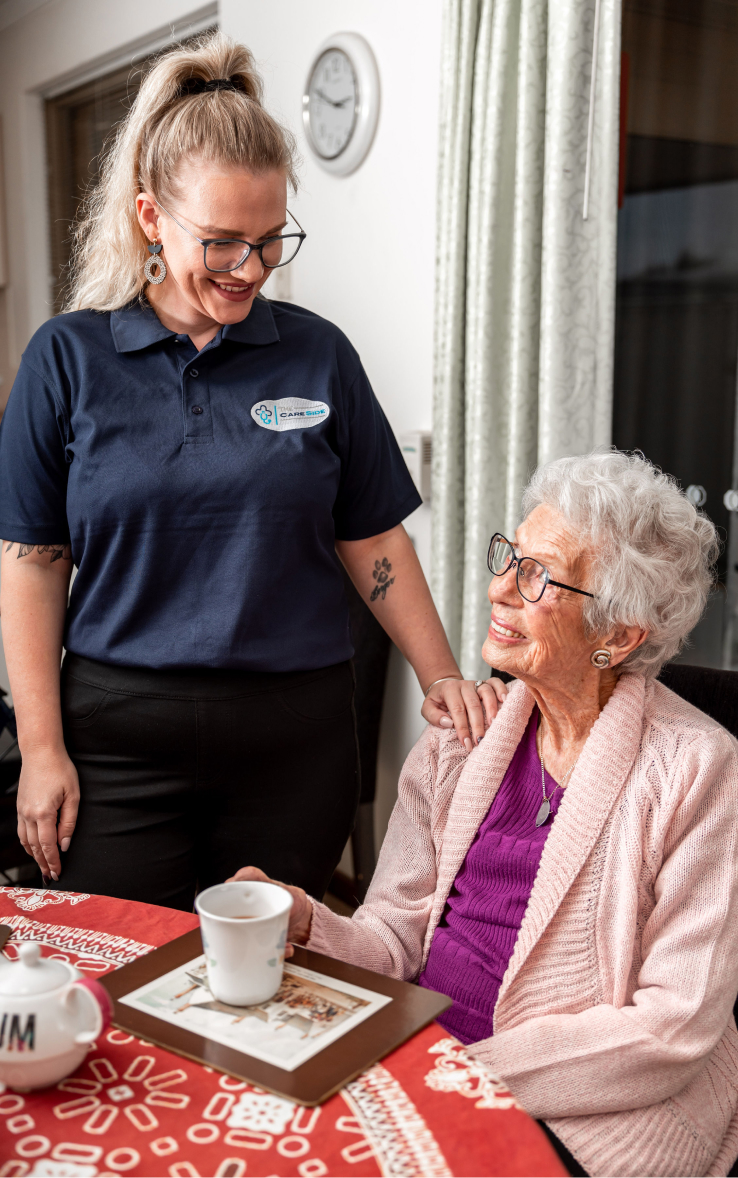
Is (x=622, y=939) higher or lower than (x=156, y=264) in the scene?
lower

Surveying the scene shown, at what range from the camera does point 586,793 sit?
1251 millimetres

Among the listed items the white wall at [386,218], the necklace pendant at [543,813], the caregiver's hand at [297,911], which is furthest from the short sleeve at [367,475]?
the white wall at [386,218]

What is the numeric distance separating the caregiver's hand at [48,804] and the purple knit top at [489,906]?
0.52 meters

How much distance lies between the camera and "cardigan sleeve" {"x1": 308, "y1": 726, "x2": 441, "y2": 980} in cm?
125

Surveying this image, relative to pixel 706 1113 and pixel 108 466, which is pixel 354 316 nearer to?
pixel 108 466

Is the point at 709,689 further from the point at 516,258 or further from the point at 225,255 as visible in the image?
the point at 516,258

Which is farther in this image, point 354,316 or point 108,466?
point 354,316

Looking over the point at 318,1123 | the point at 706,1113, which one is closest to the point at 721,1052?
the point at 706,1113

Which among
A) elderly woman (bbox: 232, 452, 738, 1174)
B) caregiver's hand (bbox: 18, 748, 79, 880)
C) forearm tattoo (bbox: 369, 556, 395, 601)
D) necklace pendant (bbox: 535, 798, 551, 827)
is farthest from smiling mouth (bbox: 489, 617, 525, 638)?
caregiver's hand (bbox: 18, 748, 79, 880)

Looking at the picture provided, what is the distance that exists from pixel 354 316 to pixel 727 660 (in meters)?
1.42

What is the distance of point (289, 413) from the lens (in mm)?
1494

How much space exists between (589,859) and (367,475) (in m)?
0.67

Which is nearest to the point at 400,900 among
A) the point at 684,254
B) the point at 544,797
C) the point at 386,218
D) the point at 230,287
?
the point at 544,797

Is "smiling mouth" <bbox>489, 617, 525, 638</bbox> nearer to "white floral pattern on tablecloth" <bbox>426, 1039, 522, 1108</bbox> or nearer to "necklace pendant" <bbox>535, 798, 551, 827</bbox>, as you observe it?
"necklace pendant" <bbox>535, 798, 551, 827</bbox>
